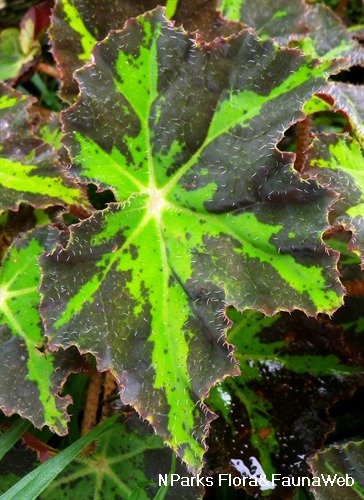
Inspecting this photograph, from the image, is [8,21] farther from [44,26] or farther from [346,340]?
[346,340]

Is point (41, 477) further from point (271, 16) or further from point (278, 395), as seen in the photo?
point (271, 16)

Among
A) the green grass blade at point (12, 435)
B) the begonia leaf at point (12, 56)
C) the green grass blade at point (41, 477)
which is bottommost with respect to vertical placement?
the green grass blade at point (41, 477)

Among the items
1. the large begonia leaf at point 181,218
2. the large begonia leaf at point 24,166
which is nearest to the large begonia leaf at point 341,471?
the large begonia leaf at point 181,218

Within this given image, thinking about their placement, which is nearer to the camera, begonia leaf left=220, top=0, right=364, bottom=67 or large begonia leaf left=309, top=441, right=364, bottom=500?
large begonia leaf left=309, top=441, right=364, bottom=500

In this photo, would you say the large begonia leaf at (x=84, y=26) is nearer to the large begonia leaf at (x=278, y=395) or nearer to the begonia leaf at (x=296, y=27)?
the begonia leaf at (x=296, y=27)

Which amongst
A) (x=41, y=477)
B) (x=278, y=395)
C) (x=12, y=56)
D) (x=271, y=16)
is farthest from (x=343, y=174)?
(x=12, y=56)

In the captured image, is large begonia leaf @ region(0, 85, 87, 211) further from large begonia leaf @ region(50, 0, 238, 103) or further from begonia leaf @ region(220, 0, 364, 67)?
begonia leaf @ region(220, 0, 364, 67)

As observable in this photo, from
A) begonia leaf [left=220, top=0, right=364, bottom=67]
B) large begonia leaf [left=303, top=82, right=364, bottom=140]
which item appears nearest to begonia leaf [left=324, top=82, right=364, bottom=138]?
large begonia leaf [left=303, top=82, right=364, bottom=140]
